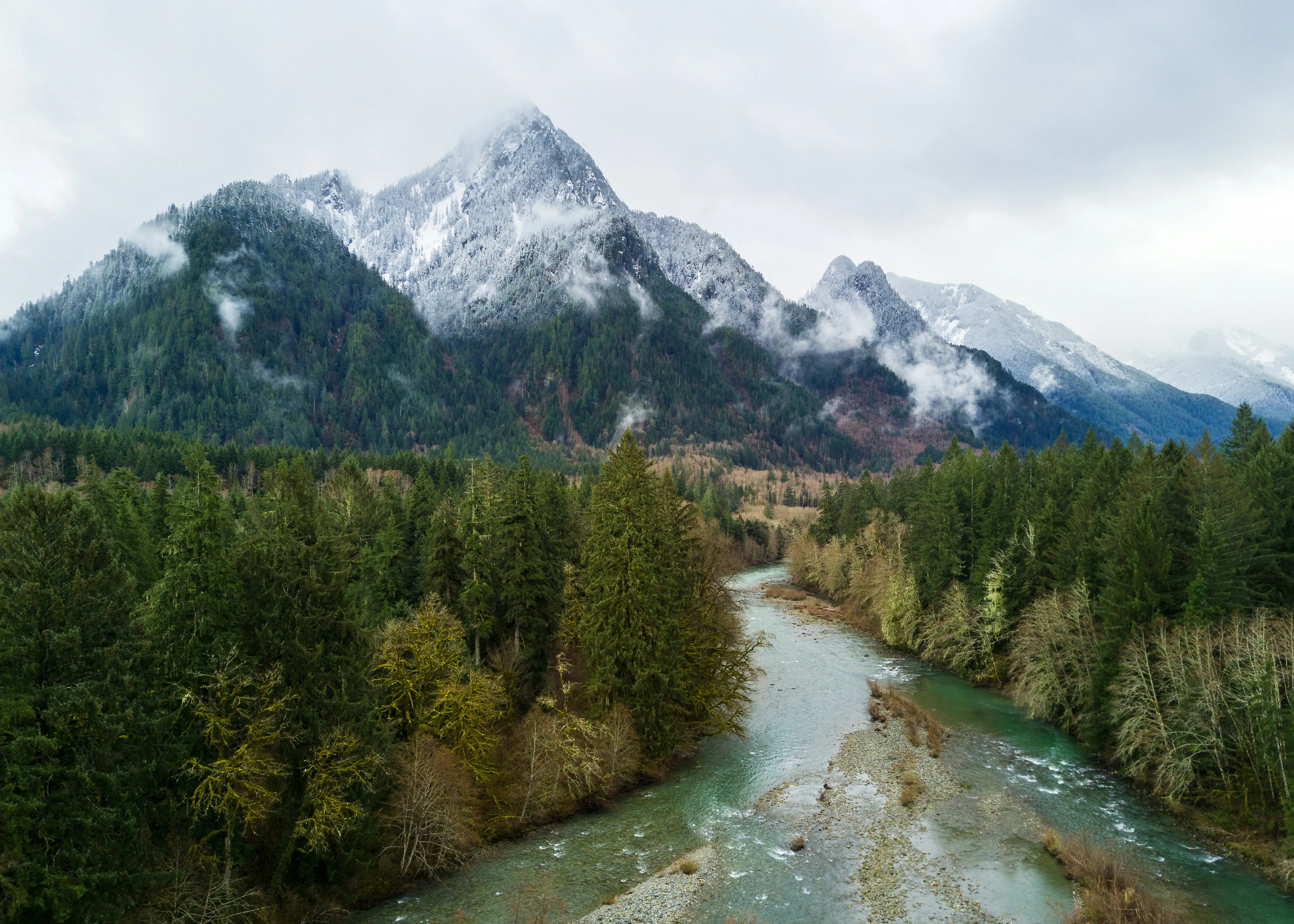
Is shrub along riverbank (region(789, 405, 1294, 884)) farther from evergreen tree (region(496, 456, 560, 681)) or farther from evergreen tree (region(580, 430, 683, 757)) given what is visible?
evergreen tree (region(496, 456, 560, 681))

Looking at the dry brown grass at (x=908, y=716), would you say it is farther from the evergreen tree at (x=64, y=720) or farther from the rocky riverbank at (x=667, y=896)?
the evergreen tree at (x=64, y=720)

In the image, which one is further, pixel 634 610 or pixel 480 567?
pixel 480 567

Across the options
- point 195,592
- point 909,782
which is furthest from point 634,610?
point 195,592

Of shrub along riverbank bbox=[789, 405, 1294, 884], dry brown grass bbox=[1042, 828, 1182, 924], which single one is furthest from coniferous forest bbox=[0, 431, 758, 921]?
shrub along riverbank bbox=[789, 405, 1294, 884]

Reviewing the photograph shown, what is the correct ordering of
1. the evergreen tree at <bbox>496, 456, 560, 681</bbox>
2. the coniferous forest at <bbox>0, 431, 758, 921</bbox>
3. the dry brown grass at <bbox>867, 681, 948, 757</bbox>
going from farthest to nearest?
the dry brown grass at <bbox>867, 681, 948, 757</bbox>
the evergreen tree at <bbox>496, 456, 560, 681</bbox>
the coniferous forest at <bbox>0, 431, 758, 921</bbox>

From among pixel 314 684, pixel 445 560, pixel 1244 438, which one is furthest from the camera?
pixel 1244 438

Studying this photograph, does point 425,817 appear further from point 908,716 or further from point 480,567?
point 908,716
